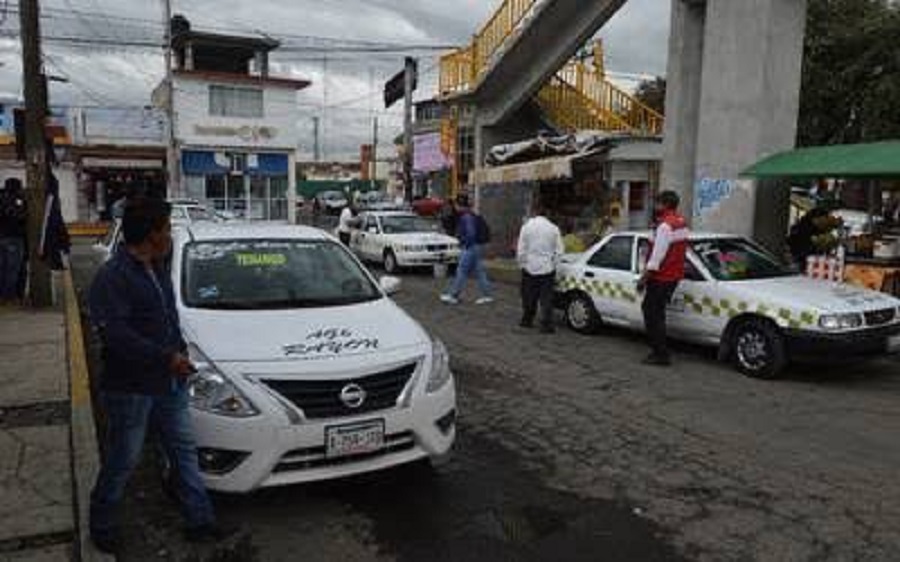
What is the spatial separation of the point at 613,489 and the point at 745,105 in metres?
9.15

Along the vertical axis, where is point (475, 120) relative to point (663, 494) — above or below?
above

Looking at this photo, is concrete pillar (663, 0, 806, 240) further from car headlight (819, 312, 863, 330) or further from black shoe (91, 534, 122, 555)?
black shoe (91, 534, 122, 555)

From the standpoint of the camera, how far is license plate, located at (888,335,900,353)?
8.09 m

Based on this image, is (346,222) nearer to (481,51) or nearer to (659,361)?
(481,51)

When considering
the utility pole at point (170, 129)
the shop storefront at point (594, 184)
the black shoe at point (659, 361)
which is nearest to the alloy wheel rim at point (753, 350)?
the black shoe at point (659, 361)

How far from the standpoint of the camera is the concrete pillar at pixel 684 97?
14.6 m

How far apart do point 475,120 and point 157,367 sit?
61.5ft

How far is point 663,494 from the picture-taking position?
5.03m

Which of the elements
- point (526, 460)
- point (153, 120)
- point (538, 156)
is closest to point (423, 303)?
point (538, 156)

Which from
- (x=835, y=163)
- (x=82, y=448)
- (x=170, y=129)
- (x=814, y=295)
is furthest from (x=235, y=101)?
(x=82, y=448)

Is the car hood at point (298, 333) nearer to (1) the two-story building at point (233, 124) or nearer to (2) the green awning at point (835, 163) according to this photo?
(2) the green awning at point (835, 163)

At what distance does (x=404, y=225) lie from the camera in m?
19.6

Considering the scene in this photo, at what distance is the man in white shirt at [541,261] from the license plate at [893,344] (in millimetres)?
4019

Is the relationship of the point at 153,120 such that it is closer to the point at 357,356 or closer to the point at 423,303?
the point at 423,303
